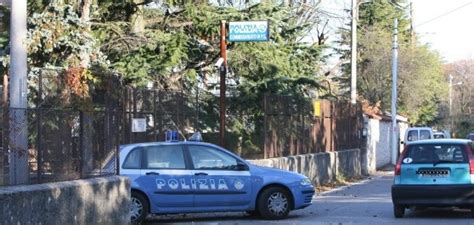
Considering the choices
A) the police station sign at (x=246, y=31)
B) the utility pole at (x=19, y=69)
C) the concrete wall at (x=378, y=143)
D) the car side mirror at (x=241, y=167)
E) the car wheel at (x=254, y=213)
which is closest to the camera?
the utility pole at (x=19, y=69)

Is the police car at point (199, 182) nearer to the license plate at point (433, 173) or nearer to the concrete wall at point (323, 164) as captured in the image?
the license plate at point (433, 173)

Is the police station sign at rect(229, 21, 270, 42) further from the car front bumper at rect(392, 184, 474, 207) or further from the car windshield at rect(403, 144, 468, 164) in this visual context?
the car front bumper at rect(392, 184, 474, 207)

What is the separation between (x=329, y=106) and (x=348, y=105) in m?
3.18

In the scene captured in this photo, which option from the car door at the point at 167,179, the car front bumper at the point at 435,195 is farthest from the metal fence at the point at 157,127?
the car front bumper at the point at 435,195

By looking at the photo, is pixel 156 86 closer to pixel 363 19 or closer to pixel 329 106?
pixel 329 106

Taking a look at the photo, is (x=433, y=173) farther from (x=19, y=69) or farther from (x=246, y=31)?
(x=19, y=69)

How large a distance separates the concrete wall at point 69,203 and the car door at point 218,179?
1.93m

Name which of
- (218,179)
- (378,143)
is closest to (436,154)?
(218,179)

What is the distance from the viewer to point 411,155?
13836mm

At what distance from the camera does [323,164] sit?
81.7ft

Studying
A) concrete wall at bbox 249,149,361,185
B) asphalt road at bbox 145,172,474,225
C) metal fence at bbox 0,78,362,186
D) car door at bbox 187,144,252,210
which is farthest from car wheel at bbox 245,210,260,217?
concrete wall at bbox 249,149,361,185

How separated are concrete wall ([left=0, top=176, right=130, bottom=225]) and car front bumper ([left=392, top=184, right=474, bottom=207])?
519 centimetres

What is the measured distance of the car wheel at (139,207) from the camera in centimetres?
1298

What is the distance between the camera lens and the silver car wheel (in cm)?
1373
